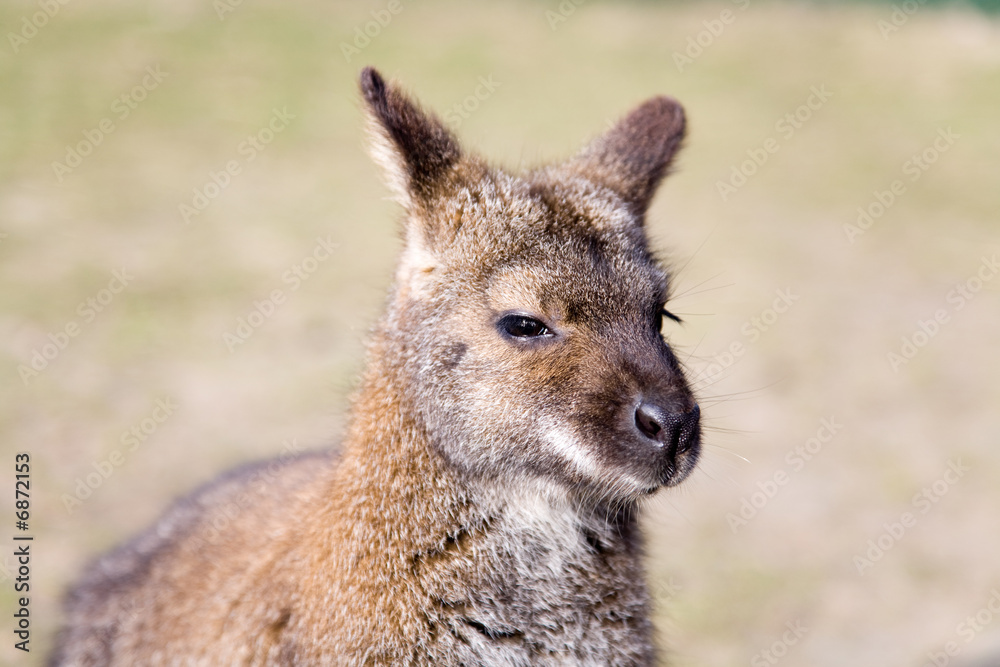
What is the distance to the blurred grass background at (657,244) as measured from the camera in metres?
6.67

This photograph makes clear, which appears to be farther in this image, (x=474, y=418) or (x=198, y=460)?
(x=198, y=460)

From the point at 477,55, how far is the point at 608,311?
502 inches

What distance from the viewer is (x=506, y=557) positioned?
3.46 meters

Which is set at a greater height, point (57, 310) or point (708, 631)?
point (708, 631)

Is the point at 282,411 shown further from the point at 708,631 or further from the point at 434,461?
the point at 434,461

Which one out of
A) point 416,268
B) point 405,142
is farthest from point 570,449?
point 405,142

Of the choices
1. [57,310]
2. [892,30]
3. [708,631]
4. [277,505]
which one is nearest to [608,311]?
[277,505]

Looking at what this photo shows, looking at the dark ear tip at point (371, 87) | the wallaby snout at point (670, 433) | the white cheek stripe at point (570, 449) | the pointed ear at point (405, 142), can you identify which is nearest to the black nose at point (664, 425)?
the wallaby snout at point (670, 433)

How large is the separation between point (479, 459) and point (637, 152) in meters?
1.69

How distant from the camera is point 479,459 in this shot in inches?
133

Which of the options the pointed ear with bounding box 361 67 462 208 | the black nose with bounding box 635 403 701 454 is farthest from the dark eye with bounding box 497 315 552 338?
the pointed ear with bounding box 361 67 462 208

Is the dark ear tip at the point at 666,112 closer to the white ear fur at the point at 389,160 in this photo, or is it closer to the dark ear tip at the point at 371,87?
the white ear fur at the point at 389,160

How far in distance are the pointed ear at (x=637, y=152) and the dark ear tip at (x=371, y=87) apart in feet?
3.42

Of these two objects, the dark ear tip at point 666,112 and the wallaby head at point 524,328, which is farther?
the dark ear tip at point 666,112
